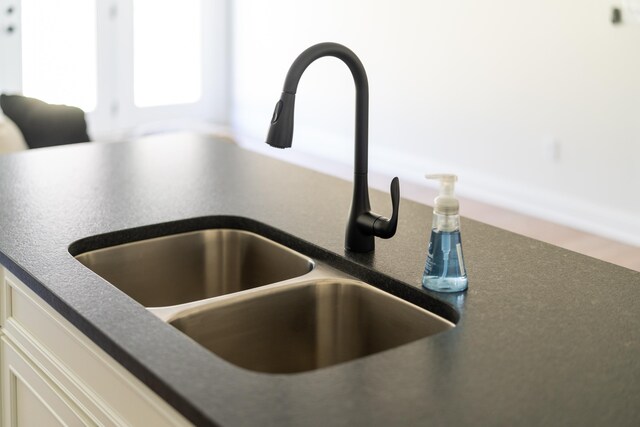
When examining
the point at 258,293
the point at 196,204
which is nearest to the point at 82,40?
the point at 196,204

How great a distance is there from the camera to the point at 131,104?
8.00 meters

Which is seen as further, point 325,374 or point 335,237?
point 335,237

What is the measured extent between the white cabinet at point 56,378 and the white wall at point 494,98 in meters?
4.22

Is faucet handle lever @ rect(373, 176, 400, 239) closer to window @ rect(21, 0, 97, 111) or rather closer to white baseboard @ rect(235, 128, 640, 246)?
white baseboard @ rect(235, 128, 640, 246)

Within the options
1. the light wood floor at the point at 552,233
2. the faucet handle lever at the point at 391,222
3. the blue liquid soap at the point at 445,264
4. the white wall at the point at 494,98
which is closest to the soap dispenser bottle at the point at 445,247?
the blue liquid soap at the point at 445,264

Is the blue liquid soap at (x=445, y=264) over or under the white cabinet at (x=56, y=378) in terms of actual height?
over

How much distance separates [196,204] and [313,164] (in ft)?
16.7

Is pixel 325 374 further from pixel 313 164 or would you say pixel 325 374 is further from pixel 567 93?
pixel 313 164

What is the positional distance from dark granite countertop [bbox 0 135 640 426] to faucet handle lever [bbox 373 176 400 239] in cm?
6

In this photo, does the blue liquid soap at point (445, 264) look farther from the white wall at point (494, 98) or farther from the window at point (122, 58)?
the window at point (122, 58)

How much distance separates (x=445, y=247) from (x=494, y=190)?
15.7 feet

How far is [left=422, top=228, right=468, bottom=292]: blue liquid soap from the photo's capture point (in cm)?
155

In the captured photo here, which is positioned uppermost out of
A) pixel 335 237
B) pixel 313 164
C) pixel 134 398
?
pixel 335 237

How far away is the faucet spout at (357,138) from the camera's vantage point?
1.61m
